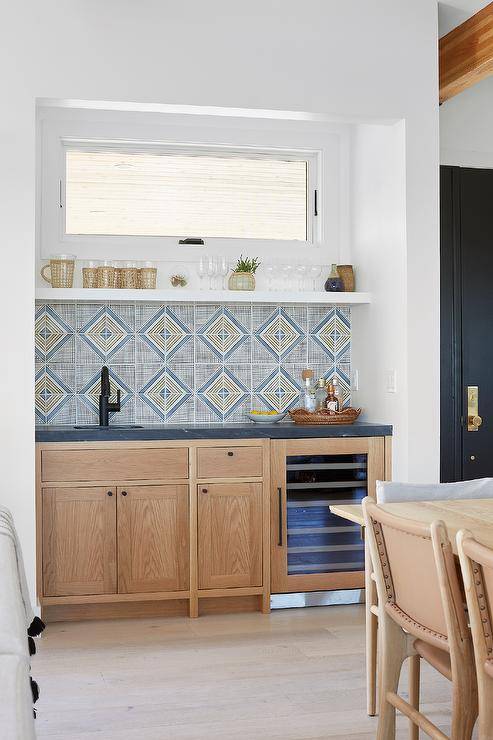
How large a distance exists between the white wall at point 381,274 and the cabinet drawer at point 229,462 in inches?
29.2

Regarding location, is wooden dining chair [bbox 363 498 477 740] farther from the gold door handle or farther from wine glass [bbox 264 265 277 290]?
wine glass [bbox 264 265 277 290]

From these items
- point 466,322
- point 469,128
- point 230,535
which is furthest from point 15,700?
point 469,128

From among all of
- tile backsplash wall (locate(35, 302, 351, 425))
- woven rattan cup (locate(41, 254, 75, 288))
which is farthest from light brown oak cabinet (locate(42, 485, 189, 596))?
woven rattan cup (locate(41, 254, 75, 288))

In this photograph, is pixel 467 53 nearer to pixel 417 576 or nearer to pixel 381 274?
pixel 381 274

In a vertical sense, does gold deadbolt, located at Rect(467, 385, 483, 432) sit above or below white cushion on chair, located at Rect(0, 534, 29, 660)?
above

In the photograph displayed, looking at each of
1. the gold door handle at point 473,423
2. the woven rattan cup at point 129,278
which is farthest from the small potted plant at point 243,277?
the gold door handle at point 473,423

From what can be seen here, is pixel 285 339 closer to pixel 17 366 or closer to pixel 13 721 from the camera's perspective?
pixel 17 366

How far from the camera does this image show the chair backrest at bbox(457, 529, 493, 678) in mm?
1985

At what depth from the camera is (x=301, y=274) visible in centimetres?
498

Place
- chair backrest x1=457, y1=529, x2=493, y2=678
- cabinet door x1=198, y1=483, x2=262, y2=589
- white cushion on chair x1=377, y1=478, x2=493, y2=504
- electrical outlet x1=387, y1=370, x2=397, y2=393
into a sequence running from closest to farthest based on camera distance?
chair backrest x1=457, y1=529, x2=493, y2=678 → white cushion on chair x1=377, y1=478, x2=493, y2=504 → cabinet door x1=198, y1=483, x2=262, y2=589 → electrical outlet x1=387, y1=370, x2=397, y2=393

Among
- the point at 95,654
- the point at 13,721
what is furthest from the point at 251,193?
the point at 13,721

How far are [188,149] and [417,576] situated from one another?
10.6 feet

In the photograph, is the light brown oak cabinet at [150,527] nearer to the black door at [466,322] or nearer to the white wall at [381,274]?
→ the white wall at [381,274]

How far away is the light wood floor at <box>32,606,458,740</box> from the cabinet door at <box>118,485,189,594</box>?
207 mm
